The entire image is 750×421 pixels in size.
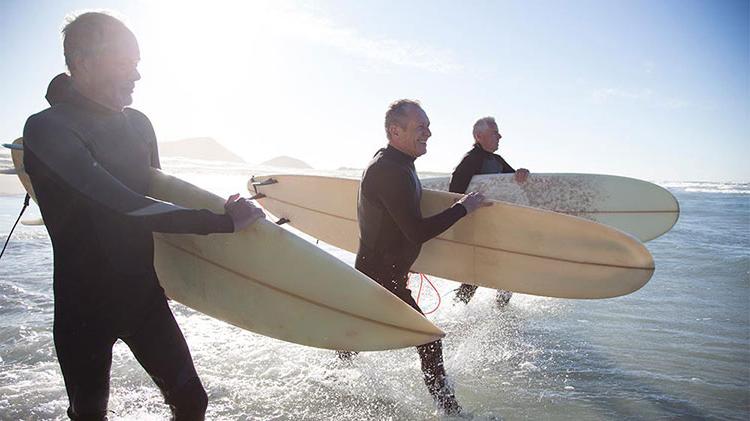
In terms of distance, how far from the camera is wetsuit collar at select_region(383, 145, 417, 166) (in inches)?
105

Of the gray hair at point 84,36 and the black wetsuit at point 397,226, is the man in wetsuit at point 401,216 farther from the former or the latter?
the gray hair at point 84,36

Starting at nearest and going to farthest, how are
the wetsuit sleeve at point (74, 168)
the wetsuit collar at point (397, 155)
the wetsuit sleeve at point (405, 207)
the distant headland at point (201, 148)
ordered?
Result: 1. the wetsuit sleeve at point (74, 168)
2. the wetsuit sleeve at point (405, 207)
3. the wetsuit collar at point (397, 155)
4. the distant headland at point (201, 148)

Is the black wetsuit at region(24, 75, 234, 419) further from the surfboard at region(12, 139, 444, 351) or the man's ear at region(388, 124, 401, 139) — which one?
the man's ear at region(388, 124, 401, 139)

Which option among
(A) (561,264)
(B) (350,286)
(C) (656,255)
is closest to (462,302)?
(A) (561,264)

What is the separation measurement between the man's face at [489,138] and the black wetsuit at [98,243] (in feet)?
11.0

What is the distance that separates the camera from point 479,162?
4.65 metres

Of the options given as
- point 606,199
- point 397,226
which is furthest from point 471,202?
point 606,199

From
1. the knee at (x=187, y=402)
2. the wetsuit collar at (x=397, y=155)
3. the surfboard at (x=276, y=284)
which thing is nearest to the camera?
the knee at (x=187, y=402)

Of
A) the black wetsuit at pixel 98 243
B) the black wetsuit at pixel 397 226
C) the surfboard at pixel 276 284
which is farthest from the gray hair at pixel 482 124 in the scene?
the black wetsuit at pixel 98 243

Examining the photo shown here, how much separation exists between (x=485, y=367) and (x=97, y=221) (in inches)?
110

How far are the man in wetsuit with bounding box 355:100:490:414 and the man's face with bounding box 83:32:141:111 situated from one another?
4.28 ft

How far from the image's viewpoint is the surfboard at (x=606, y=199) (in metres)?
5.13

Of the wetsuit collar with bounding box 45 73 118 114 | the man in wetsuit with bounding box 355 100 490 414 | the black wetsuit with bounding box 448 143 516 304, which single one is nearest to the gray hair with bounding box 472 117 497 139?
the black wetsuit with bounding box 448 143 516 304

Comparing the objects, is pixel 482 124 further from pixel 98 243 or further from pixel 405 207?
pixel 98 243
